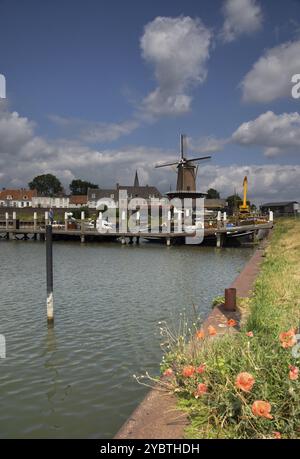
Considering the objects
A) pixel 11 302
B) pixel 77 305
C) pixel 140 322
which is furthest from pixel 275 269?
pixel 11 302

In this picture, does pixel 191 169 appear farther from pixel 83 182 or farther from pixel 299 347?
pixel 83 182

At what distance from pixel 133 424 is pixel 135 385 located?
2523 mm

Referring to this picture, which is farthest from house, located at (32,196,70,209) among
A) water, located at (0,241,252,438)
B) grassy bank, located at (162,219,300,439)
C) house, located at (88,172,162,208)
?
grassy bank, located at (162,219,300,439)

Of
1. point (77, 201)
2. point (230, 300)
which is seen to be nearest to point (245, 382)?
point (230, 300)

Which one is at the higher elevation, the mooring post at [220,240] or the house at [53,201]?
the house at [53,201]

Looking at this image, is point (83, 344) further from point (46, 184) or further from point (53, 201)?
point (46, 184)

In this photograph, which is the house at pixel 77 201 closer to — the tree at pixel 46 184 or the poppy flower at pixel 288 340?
the tree at pixel 46 184

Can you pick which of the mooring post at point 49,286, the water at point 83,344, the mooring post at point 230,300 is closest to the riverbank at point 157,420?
the water at point 83,344

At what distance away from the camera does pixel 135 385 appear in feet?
21.7

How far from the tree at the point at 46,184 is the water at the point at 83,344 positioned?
13463cm

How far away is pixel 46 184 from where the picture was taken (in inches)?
5851

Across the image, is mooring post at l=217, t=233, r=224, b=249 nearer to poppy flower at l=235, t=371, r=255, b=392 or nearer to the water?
the water

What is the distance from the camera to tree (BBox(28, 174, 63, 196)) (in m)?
148

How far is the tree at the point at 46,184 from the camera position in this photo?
486ft
